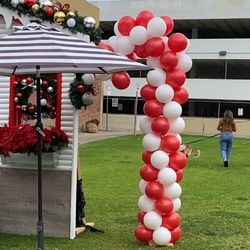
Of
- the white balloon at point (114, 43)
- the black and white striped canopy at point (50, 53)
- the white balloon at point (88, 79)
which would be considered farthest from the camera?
the white balloon at point (88, 79)

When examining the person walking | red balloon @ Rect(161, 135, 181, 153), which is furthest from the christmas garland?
the person walking

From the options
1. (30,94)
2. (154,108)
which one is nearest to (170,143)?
(154,108)

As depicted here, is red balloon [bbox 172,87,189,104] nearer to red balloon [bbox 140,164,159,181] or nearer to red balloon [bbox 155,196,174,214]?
red balloon [bbox 140,164,159,181]

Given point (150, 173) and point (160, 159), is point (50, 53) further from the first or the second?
point (150, 173)

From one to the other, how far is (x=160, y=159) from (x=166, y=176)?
22 centimetres

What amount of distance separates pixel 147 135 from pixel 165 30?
A: 1.30 meters

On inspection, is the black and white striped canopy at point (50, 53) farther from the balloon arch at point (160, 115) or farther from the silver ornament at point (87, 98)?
the silver ornament at point (87, 98)

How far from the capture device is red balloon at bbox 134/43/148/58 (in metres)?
7.00

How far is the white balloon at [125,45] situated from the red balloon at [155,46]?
270 mm

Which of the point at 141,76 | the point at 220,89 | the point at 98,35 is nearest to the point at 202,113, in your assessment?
the point at 220,89

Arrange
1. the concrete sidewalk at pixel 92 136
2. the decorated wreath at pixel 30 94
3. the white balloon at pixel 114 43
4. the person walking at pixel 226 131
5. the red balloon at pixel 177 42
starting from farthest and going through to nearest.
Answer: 1. the concrete sidewalk at pixel 92 136
2. the person walking at pixel 226 131
3. the decorated wreath at pixel 30 94
4. the white balloon at pixel 114 43
5. the red balloon at pixel 177 42

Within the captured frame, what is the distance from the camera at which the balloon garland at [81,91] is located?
7.18 meters

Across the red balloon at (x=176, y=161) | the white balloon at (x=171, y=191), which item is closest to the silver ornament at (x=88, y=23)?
the red balloon at (x=176, y=161)

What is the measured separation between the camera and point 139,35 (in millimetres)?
6867
